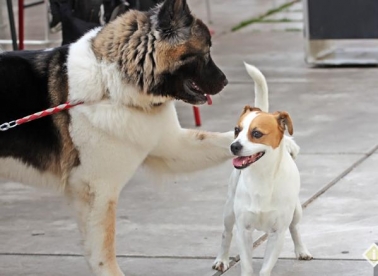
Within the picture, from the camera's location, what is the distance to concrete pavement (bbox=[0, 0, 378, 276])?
16.5 ft

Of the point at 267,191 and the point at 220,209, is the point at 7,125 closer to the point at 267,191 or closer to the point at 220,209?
the point at 267,191

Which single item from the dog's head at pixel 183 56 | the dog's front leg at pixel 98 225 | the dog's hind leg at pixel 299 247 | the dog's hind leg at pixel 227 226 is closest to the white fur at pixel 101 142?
the dog's front leg at pixel 98 225

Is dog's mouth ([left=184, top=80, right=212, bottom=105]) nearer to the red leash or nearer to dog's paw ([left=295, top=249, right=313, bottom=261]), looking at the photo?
the red leash

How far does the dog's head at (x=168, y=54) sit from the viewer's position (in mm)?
4492

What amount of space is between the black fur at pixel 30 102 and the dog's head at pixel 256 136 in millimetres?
961

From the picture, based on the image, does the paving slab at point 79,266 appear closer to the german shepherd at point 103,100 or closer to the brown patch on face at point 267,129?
the german shepherd at point 103,100

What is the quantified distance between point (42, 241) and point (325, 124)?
309cm

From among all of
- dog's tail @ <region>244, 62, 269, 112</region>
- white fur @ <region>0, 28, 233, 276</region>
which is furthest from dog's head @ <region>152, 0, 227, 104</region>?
dog's tail @ <region>244, 62, 269, 112</region>

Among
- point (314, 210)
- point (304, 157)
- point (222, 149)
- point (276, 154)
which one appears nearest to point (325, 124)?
point (304, 157)

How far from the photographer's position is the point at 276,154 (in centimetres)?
442

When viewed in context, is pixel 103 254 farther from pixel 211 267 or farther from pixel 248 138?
pixel 248 138

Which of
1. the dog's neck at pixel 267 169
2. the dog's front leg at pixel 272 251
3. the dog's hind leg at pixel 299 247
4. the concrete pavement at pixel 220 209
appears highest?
the dog's neck at pixel 267 169

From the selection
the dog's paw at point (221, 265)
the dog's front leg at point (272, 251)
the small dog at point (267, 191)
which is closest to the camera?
the small dog at point (267, 191)

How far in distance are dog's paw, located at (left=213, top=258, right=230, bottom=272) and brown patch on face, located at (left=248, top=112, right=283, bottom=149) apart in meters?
0.82
